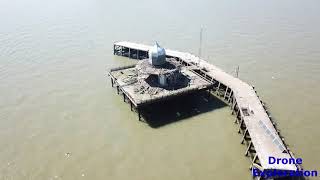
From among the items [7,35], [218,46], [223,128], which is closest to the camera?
[223,128]

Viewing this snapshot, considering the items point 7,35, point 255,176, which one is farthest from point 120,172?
point 7,35

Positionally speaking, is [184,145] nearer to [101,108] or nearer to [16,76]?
[101,108]

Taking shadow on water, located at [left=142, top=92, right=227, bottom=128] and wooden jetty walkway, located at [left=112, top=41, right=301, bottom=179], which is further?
shadow on water, located at [left=142, top=92, right=227, bottom=128]

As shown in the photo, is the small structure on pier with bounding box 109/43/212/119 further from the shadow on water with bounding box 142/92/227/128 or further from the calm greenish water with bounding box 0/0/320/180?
the calm greenish water with bounding box 0/0/320/180

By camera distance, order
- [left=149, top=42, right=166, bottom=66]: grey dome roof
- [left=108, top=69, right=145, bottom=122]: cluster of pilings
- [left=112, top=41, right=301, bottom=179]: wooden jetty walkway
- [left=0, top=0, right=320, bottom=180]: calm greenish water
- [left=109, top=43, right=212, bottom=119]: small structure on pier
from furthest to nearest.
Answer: [left=149, top=42, right=166, bottom=66]: grey dome roof
[left=109, top=43, right=212, bottom=119]: small structure on pier
[left=108, top=69, right=145, bottom=122]: cluster of pilings
[left=0, top=0, right=320, bottom=180]: calm greenish water
[left=112, top=41, right=301, bottom=179]: wooden jetty walkway

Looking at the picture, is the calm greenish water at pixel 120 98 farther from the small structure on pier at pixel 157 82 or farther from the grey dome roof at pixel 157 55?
the grey dome roof at pixel 157 55

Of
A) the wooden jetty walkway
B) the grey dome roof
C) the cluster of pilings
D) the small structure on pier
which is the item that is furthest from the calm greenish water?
the grey dome roof
